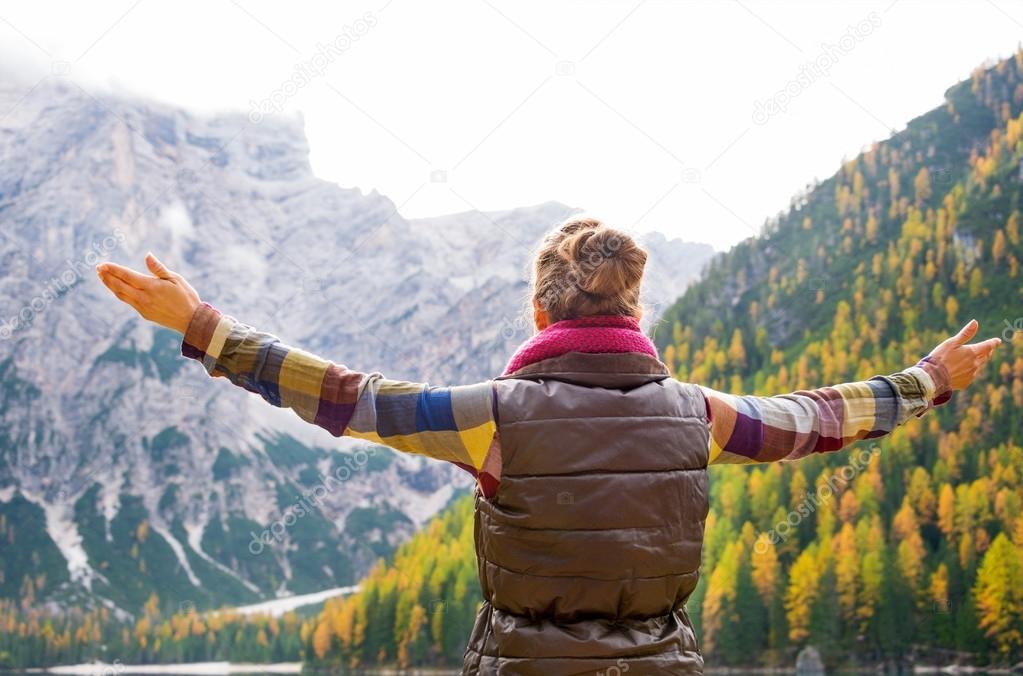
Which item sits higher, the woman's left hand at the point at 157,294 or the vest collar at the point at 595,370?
Result: the woman's left hand at the point at 157,294

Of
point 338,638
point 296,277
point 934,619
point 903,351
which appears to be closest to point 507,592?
point 934,619

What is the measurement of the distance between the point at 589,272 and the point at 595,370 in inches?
6.7

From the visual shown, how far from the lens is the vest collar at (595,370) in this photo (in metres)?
1.47

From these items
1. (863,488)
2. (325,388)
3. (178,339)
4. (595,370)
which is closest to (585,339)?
(595,370)

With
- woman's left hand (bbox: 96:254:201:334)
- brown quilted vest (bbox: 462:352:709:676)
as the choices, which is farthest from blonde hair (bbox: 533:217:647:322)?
woman's left hand (bbox: 96:254:201:334)

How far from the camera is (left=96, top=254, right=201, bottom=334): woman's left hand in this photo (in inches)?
55.6

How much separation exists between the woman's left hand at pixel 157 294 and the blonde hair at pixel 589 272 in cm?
54

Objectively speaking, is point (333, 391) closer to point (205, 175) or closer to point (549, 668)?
point (549, 668)

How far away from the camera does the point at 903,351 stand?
54.2 meters

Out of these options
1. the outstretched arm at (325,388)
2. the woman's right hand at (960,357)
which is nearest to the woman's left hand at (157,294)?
the outstretched arm at (325,388)

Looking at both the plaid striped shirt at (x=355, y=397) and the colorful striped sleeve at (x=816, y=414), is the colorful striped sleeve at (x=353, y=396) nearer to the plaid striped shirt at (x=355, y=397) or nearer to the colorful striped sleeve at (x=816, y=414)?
the plaid striped shirt at (x=355, y=397)

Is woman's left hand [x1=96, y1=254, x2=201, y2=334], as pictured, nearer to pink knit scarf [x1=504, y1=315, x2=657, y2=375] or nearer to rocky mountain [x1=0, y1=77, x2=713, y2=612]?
pink knit scarf [x1=504, y1=315, x2=657, y2=375]

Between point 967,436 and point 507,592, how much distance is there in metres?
46.8

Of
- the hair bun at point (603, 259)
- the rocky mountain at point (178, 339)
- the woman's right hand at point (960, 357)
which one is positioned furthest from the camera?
the rocky mountain at point (178, 339)
